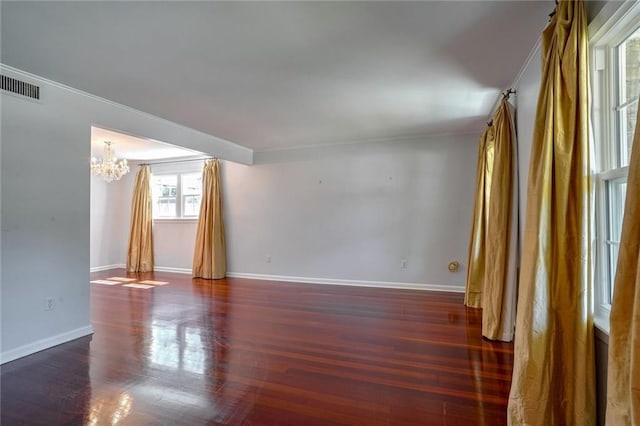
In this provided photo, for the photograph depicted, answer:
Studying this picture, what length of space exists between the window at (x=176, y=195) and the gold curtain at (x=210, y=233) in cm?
57

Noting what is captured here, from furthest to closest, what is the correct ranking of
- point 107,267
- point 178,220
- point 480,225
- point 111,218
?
point 111,218 < point 107,267 < point 178,220 < point 480,225

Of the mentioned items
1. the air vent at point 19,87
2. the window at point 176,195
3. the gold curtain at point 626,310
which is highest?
the air vent at point 19,87

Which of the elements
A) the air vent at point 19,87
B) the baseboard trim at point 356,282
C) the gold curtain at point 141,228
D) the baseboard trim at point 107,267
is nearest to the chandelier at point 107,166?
the gold curtain at point 141,228

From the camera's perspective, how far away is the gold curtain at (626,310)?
3.46 feet

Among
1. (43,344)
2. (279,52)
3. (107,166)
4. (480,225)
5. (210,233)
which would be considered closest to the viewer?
(279,52)

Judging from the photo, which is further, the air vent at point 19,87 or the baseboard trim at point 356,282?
the baseboard trim at point 356,282

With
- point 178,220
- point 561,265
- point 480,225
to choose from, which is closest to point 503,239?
point 480,225

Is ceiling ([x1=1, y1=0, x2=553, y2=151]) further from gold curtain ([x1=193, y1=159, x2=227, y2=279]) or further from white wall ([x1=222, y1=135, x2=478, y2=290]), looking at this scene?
gold curtain ([x1=193, y1=159, x2=227, y2=279])

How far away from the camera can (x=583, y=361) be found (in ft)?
4.84

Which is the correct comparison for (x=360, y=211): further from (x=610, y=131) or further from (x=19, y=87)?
(x=19, y=87)

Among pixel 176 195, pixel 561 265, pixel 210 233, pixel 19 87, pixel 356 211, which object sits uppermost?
pixel 19 87

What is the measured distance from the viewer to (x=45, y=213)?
288cm

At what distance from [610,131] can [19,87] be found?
4.29 m

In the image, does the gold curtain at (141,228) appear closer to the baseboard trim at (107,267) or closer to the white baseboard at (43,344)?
the baseboard trim at (107,267)
